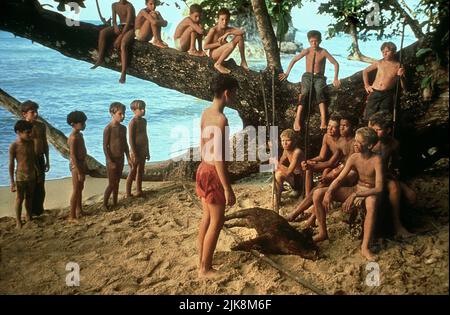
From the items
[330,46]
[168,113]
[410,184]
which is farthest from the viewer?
[168,113]

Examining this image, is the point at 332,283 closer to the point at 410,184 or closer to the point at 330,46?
the point at 410,184

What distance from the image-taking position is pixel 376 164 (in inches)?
154

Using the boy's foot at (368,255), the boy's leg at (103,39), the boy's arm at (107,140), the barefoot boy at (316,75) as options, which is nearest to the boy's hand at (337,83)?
the barefoot boy at (316,75)

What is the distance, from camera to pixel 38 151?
16.8ft

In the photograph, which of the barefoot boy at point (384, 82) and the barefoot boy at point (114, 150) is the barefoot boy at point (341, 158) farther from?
the barefoot boy at point (114, 150)

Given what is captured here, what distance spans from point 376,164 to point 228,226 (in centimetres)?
167

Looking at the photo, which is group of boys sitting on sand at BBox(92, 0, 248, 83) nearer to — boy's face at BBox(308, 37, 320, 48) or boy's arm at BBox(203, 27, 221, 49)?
boy's arm at BBox(203, 27, 221, 49)

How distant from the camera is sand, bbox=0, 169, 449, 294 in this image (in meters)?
3.69

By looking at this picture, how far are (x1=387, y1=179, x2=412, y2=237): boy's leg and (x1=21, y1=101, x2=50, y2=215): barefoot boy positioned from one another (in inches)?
154

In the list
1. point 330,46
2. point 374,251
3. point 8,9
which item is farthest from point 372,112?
point 8,9

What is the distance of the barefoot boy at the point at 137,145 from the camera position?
533 centimetres

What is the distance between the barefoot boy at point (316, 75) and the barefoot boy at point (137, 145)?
1.92 metres

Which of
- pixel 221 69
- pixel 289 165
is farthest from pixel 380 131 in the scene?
pixel 221 69

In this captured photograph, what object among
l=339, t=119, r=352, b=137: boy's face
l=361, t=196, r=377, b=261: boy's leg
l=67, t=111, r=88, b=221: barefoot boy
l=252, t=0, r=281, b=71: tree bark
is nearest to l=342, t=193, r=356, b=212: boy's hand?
l=361, t=196, r=377, b=261: boy's leg
